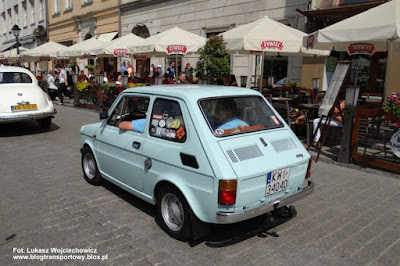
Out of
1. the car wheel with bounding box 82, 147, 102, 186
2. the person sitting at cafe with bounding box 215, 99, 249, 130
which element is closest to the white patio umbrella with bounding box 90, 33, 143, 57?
the car wheel with bounding box 82, 147, 102, 186

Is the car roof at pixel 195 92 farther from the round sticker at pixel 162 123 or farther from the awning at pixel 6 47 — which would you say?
the awning at pixel 6 47

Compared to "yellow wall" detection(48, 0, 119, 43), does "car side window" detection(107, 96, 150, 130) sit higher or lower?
lower

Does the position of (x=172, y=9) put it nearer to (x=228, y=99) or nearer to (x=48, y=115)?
(x=48, y=115)

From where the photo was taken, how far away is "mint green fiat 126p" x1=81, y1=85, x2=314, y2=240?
300 cm

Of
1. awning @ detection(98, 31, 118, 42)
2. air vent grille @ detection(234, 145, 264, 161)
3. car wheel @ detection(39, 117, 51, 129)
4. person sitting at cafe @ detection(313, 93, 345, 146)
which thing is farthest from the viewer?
awning @ detection(98, 31, 118, 42)

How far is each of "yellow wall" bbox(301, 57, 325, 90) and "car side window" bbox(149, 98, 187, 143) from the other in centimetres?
1000

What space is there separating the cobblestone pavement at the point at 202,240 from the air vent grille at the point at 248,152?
0.96 metres

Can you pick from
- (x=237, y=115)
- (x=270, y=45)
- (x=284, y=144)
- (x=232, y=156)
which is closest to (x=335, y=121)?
(x=270, y=45)

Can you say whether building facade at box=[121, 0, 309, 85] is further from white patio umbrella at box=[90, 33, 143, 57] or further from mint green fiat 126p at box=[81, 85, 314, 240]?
mint green fiat 126p at box=[81, 85, 314, 240]

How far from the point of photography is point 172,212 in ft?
11.5

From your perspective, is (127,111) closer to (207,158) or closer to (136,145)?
(136,145)

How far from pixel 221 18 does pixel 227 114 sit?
13219mm

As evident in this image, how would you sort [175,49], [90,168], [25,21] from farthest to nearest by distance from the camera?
[25,21]
[175,49]
[90,168]

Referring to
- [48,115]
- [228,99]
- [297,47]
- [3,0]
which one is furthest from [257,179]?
[3,0]
